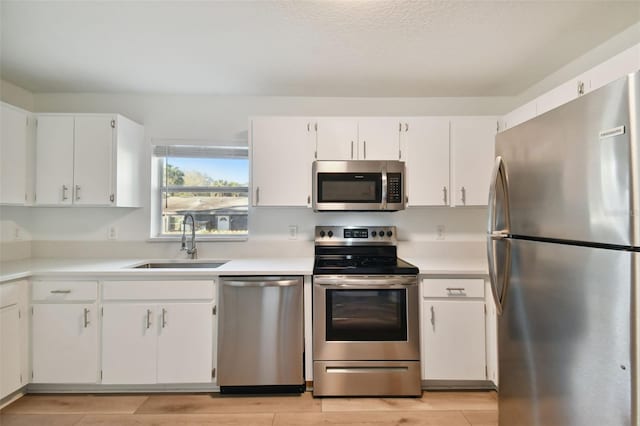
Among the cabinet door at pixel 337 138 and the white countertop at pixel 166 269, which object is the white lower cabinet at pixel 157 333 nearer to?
the white countertop at pixel 166 269

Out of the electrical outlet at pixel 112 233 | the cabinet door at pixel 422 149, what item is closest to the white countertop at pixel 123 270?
the electrical outlet at pixel 112 233

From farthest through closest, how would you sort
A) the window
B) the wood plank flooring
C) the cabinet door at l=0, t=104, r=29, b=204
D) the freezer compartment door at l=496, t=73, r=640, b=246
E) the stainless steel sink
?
1. the window
2. the stainless steel sink
3. the cabinet door at l=0, t=104, r=29, b=204
4. the wood plank flooring
5. the freezer compartment door at l=496, t=73, r=640, b=246

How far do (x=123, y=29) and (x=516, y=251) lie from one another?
7.92 feet

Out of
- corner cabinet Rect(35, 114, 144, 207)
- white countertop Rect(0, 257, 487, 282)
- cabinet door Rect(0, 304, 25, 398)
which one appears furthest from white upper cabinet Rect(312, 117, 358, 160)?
cabinet door Rect(0, 304, 25, 398)

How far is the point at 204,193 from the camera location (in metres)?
2.83

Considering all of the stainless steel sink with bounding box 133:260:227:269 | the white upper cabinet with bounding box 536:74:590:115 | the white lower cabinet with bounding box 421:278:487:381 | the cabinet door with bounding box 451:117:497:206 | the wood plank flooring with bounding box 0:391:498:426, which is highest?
the white upper cabinet with bounding box 536:74:590:115

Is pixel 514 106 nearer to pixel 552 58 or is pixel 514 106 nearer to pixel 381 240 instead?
pixel 552 58

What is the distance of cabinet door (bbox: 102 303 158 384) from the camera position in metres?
2.06

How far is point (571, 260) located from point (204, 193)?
269 centimetres

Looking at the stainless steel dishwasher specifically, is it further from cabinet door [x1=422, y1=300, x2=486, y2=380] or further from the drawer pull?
the drawer pull

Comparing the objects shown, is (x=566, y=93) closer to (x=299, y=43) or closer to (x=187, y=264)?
(x=299, y=43)

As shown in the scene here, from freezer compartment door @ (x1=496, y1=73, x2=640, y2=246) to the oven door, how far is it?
1037 mm

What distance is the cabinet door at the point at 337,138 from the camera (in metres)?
2.44

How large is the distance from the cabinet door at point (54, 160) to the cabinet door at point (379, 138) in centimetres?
235
